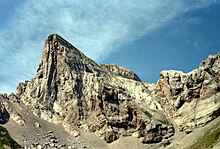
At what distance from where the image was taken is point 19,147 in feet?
653

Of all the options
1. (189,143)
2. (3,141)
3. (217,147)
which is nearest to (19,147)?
(3,141)

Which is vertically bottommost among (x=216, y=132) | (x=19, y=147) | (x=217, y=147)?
(x=217, y=147)

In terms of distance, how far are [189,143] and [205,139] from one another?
756 inches

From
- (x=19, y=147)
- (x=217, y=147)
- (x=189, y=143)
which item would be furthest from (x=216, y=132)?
(x=19, y=147)

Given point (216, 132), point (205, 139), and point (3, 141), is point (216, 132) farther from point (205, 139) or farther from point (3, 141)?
point (3, 141)

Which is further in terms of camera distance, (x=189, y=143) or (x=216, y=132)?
(x=189, y=143)

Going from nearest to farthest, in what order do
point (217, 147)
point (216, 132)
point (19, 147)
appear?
point (217, 147) → point (216, 132) → point (19, 147)

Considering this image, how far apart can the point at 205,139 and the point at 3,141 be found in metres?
101

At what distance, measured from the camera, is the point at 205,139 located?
182 m

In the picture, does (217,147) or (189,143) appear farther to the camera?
(189,143)

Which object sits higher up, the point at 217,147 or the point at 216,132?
Answer: the point at 216,132

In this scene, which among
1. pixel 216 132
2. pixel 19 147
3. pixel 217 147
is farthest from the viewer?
pixel 19 147

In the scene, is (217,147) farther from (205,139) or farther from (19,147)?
(19,147)

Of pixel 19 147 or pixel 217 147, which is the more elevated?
pixel 19 147
